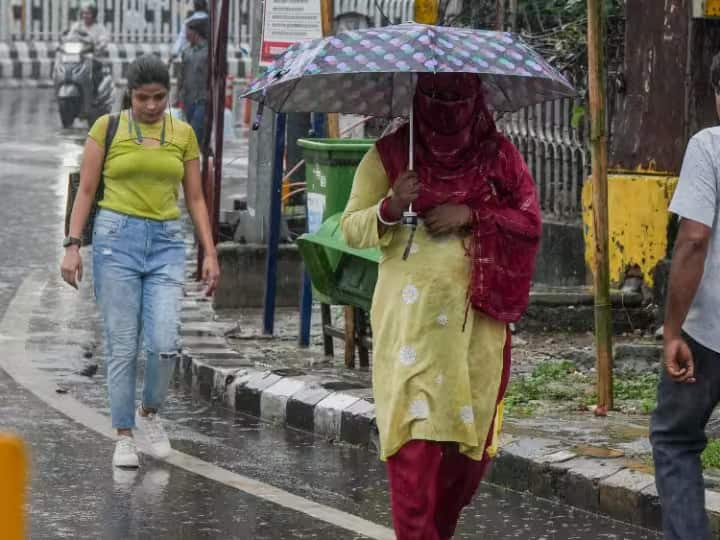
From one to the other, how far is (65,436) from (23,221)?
8.90 m

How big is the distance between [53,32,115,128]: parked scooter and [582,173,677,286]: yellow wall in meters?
18.1

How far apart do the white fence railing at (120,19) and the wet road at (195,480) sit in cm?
2906

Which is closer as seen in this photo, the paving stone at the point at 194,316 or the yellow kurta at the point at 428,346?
the yellow kurta at the point at 428,346

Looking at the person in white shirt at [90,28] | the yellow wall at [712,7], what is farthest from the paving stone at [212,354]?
the person in white shirt at [90,28]

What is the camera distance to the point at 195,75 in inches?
802

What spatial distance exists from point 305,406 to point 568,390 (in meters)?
1.30

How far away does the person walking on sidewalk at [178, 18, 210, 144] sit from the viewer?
20312 millimetres

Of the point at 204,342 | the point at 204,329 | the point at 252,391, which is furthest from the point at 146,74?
the point at 204,329

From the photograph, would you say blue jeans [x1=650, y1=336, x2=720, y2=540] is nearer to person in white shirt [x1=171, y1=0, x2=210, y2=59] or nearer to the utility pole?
the utility pole

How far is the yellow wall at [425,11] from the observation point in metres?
7.87

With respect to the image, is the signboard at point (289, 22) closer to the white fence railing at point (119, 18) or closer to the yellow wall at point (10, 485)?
the yellow wall at point (10, 485)

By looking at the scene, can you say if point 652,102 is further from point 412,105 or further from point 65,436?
point 412,105

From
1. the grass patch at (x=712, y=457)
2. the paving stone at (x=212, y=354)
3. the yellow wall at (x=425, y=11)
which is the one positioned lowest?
the paving stone at (x=212, y=354)

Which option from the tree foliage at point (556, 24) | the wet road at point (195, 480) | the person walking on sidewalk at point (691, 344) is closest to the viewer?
the person walking on sidewalk at point (691, 344)
